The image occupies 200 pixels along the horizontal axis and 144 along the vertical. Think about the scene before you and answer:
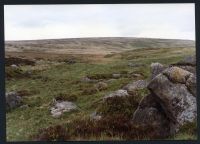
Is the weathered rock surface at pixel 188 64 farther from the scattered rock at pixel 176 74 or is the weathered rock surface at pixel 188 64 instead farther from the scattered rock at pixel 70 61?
the scattered rock at pixel 70 61

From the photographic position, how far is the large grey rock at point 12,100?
16625mm

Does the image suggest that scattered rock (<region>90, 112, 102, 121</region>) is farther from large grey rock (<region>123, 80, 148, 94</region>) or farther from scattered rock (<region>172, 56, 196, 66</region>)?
scattered rock (<region>172, 56, 196, 66</region>)


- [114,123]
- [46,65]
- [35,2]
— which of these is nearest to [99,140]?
[114,123]

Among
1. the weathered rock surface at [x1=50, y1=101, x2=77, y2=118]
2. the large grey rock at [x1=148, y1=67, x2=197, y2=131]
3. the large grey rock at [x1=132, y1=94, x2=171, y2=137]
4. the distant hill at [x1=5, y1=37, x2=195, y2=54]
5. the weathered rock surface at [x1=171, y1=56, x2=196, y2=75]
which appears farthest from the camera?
the distant hill at [x1=5, y1=37, x2=195, y2=54]

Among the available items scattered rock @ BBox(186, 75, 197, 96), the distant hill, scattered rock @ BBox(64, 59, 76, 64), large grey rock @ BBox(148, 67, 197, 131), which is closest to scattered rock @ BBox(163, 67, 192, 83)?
large grey rock @ BBox(148, 67, 197, 131)

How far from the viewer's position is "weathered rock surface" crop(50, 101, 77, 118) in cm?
1689

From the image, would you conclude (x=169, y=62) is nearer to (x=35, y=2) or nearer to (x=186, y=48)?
(x=186, y=48)

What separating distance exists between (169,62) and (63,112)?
3.91 metres

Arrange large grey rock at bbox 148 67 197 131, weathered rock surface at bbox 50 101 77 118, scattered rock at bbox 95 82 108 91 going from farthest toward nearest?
scattered rock at bbox 95 82 108 91
weathered rock surface at bbox 50 101 77 118
large grey rock at bbox 148 67 197 131

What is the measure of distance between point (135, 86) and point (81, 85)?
1.81m

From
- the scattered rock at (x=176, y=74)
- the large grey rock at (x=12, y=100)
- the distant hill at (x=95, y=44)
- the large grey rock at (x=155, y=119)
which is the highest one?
the distant hill at (x=95, y=44)

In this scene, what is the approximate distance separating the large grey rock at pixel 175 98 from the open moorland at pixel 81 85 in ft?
1.05

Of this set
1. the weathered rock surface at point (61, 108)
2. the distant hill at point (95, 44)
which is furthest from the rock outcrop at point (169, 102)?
the weathered rock surface at point (61, 108)

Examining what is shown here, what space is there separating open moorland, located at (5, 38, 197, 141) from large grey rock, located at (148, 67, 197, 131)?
0.32 meters
